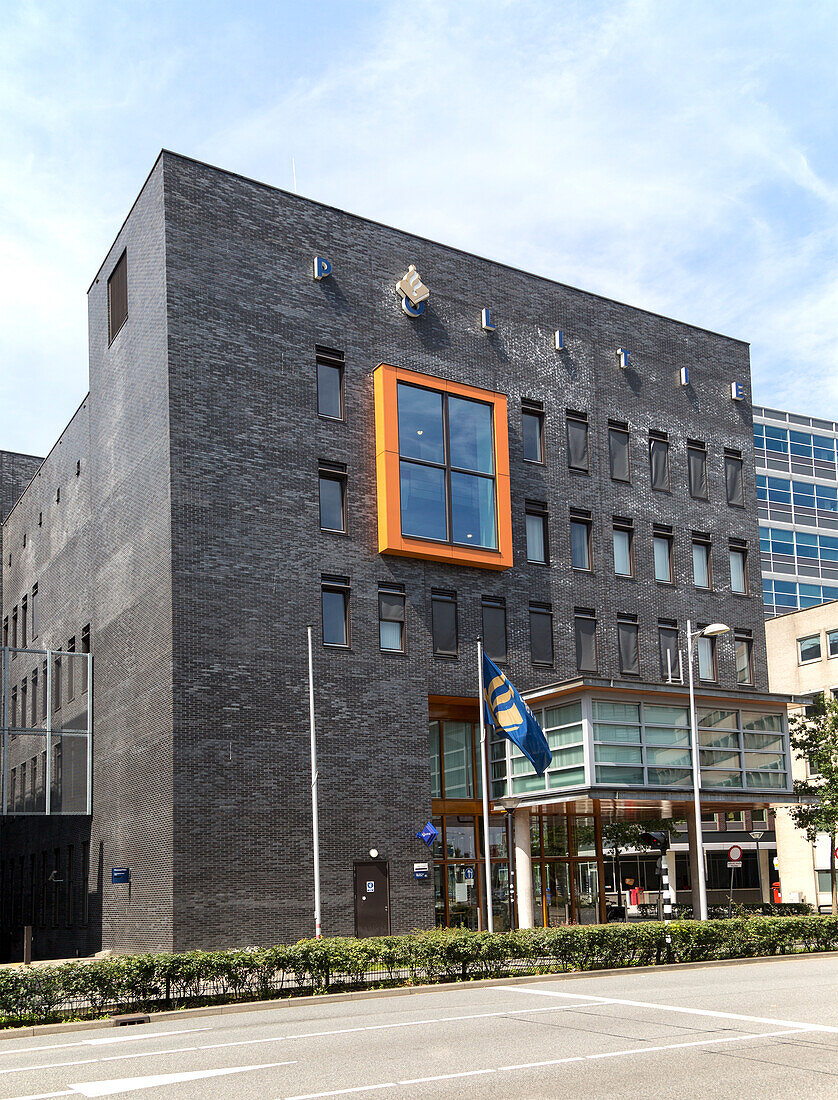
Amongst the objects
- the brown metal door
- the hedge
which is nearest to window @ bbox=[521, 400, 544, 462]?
the brown metal door

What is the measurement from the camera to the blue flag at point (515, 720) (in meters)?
29.0

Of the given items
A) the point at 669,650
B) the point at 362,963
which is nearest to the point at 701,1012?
the point at 362,963

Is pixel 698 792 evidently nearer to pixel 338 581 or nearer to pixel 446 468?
pixel 338 581

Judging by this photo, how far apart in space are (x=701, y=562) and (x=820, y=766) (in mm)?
8321

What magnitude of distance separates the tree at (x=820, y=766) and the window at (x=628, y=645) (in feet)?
18.1

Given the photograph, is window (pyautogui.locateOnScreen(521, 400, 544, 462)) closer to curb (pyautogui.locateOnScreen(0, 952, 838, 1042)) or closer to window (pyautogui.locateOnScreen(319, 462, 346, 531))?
window (pyautogui.locateOnScreen(319, 462, 346, 531))

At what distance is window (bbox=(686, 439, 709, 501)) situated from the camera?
141ft

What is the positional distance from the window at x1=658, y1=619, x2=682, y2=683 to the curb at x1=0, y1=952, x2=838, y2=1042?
13.3m

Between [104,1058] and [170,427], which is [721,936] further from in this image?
[170,427]

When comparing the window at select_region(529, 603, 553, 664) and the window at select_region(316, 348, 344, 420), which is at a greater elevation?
the window at select_region(316, 348, 344, 420)

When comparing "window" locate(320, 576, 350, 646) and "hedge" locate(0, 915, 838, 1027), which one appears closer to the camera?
"hedge" locate(0, 915, 838, 1027)

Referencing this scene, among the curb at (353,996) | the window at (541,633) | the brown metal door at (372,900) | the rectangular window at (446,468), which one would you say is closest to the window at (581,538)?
the window at (541,633)

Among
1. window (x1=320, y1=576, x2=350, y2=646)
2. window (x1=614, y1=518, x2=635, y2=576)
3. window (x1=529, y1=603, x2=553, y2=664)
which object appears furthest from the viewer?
window (x1=614, y1=518, x2=635, y2=576)

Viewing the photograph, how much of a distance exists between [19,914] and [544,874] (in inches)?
882
